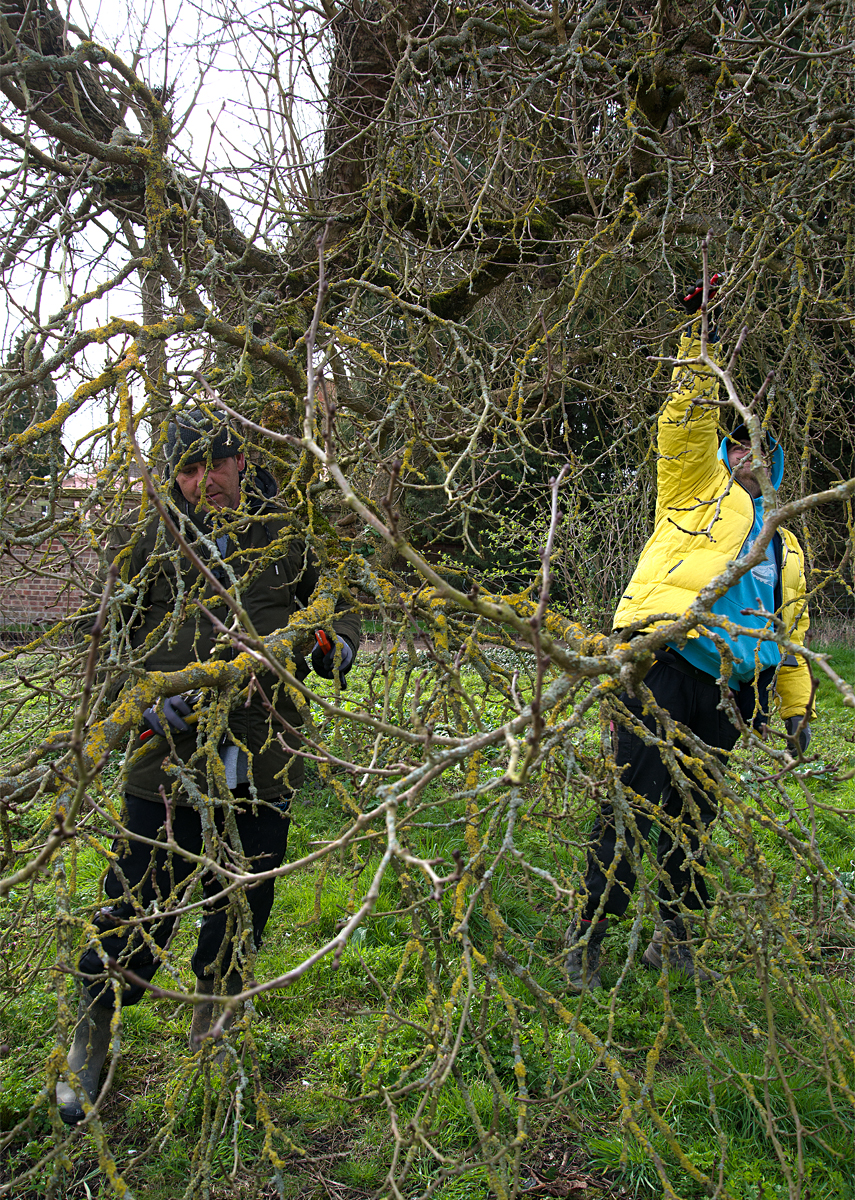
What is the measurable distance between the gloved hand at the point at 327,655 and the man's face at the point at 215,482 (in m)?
0.53

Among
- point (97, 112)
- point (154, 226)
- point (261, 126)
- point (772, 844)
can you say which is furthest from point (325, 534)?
point (772, 844)

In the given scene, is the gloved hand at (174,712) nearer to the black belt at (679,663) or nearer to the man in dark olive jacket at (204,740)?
the man in dark olive jacket at (204,740)

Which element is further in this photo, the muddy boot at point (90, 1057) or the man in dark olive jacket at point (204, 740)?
the muddy boot at point (90, 1057)

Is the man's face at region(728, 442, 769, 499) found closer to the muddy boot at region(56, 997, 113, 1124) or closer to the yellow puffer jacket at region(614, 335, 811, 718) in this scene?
the yellow puffer jacket at region(614, 335, 811, 718)

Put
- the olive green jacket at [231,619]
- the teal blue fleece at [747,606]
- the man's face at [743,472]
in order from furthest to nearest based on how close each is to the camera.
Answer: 1. the man's face at [743,472]
2. the teal blue fleece at [747,606]
3. the olive green jacket at [231,619]

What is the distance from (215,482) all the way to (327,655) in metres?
0.67

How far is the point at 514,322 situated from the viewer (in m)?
4.87

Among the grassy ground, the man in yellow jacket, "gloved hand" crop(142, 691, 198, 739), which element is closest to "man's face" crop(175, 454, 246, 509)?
"gloved hand" crop(142, 691, 198, 739)

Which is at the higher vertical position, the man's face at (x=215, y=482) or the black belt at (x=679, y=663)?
the man's face at (x=215, y=482)

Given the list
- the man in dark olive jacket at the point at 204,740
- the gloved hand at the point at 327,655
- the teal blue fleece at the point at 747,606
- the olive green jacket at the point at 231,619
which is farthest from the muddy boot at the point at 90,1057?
the teal blue fleece at the point at 747,606

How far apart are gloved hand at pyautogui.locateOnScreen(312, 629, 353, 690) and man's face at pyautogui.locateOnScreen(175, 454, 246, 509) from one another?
1.76 ft

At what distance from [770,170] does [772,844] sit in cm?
339

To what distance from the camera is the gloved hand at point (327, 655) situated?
2.46 meters

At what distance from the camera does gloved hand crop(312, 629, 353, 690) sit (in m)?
2.46
